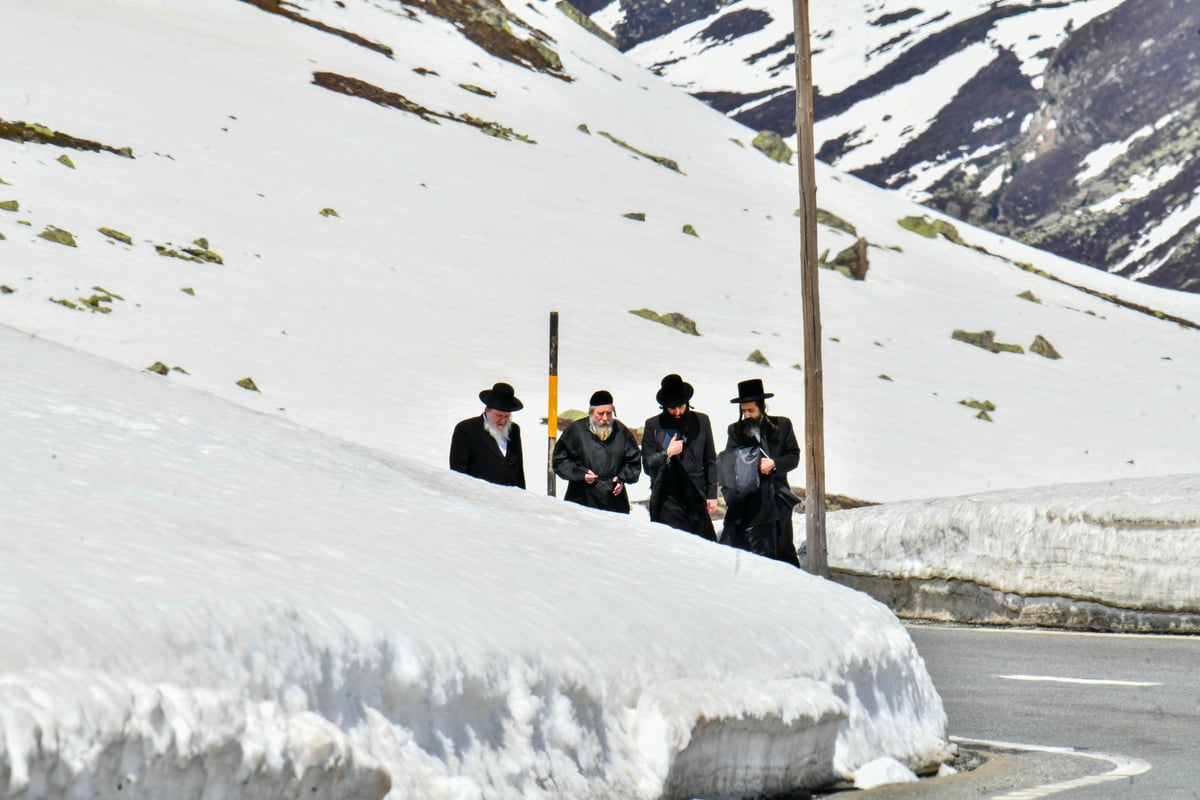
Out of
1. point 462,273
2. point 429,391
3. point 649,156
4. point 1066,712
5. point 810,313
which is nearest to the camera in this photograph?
point 1066,712

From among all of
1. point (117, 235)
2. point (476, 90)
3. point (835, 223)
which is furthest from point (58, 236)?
point (835, 223)

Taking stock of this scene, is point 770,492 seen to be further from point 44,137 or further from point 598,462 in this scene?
point 44,137

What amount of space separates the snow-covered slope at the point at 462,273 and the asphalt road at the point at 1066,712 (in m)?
15.5

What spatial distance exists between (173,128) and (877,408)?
20764 millimetres

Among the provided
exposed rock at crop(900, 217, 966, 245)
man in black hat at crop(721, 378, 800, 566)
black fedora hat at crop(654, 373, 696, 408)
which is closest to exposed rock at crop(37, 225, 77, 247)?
black fedora hat at crop(654, 373, 696, 408)

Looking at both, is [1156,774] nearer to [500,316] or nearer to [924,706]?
[924,706]

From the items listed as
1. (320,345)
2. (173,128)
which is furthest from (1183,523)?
(173,128)

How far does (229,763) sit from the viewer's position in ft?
12.6

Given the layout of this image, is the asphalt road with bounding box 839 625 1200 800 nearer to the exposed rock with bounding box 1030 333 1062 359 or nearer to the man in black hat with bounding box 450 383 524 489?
the man in black hat with bounding box 450 383 524 489

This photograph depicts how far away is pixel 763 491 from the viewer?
11.5m

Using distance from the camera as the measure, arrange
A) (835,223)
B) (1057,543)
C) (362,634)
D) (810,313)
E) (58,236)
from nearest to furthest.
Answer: (362,634)
(1057,543)
(810,313)
(58,236)
(835,223)

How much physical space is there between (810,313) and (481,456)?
5.60m

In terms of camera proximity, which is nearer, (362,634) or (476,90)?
A: (362,634)

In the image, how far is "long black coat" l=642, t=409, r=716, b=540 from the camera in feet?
37.8
